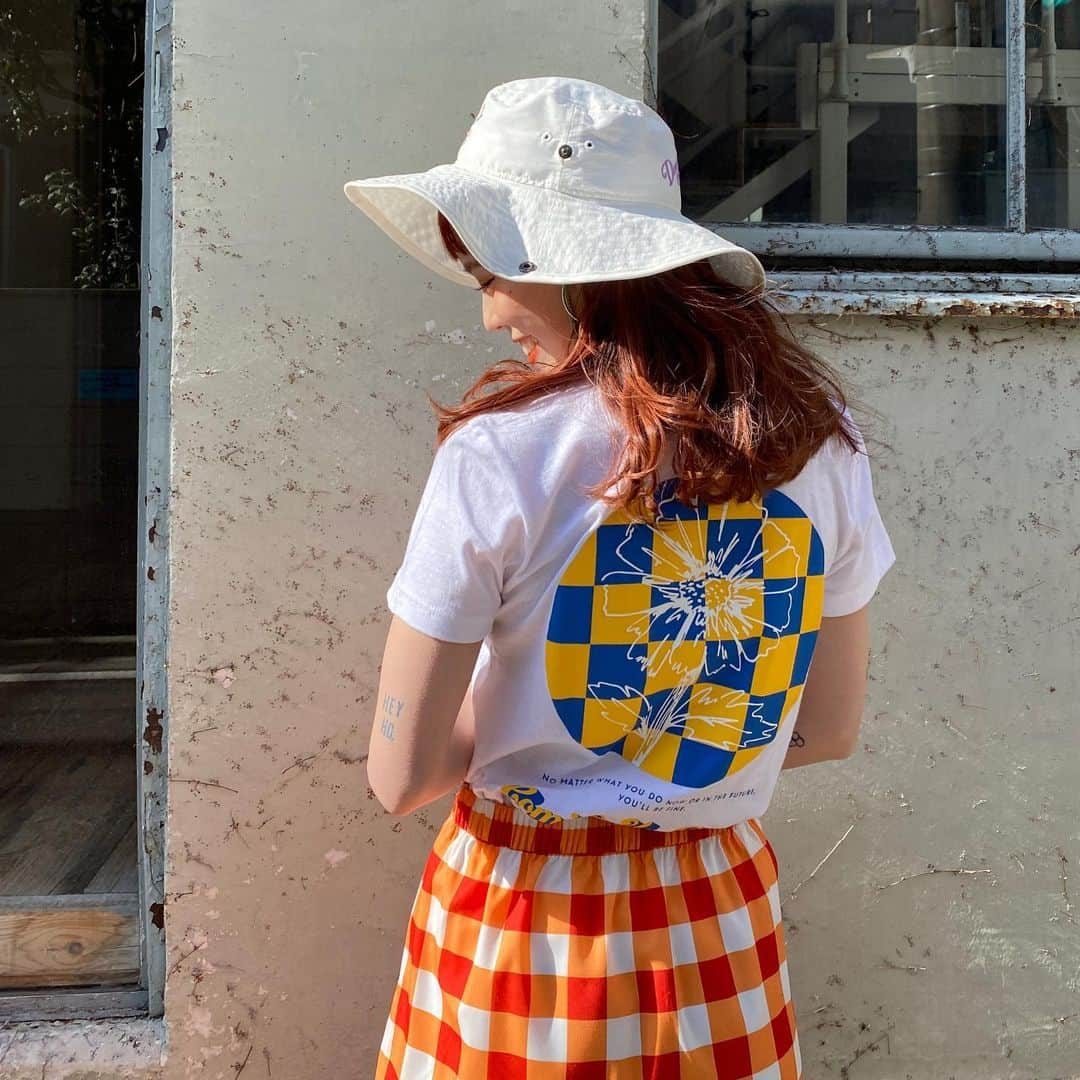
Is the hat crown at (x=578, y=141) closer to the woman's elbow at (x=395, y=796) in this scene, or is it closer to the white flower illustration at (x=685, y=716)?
the white flower illustration at (x=685, y=716)

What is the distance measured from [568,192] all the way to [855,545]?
491 millimetres

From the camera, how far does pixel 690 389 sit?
1.03m

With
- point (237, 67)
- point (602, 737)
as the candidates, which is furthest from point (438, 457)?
point (237, 67)

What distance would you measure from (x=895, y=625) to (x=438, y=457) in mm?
1229

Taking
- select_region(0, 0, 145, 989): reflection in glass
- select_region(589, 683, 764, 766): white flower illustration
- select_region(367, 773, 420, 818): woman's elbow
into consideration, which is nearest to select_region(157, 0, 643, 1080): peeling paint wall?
select_region(367, 773, 420, 818): woman's elbow

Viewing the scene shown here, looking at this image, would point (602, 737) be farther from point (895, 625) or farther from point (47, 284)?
point (47, 284)

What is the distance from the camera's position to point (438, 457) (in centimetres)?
105

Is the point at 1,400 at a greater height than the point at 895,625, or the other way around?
the point at 1,400

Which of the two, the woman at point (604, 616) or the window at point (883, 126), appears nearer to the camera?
the woman at point (604, 616)

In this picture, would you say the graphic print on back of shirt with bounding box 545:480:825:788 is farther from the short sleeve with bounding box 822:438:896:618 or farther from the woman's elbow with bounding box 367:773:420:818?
the woman's elbow with bounding box 367:773:420:818

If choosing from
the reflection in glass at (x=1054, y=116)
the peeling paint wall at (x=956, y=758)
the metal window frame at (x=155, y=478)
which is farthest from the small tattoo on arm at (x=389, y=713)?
the reflection in glass at (x=1054, y=116)

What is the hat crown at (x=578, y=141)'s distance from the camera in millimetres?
1122

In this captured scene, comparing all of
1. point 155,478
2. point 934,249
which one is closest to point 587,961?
point 155,478

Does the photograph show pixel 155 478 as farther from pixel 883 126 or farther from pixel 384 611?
pixel 883 126
